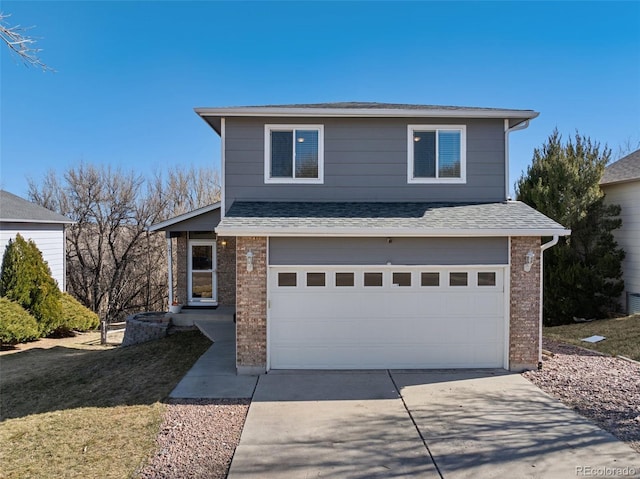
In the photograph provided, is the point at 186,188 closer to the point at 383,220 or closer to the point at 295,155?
the point at 295,155

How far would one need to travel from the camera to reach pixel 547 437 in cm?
499

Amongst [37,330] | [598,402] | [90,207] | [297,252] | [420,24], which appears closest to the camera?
[598,402]

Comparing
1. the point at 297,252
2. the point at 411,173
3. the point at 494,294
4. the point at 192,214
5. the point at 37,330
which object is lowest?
the point at 37,330

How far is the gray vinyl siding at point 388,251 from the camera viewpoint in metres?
7.66

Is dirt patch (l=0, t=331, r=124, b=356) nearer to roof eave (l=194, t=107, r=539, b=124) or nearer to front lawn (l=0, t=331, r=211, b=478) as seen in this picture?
front lawn (l=0, t=331, r=211, b=478)

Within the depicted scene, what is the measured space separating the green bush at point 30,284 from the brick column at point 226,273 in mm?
6628

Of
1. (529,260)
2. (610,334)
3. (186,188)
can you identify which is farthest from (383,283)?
(186,188)

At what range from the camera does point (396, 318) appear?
7793mm

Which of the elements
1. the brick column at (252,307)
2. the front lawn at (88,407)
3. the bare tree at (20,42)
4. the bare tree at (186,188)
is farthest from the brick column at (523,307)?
the bare tree at (186,188)

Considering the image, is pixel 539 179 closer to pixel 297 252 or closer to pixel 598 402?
pixel 598 402

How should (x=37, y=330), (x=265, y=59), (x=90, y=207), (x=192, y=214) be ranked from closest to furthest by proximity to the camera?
(x=192, y=214)
(x=37, y=330)
(x=265, y=59)
(x=90, y=207)

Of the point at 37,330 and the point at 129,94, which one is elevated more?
the point at 129,94

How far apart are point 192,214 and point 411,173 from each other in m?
5.93

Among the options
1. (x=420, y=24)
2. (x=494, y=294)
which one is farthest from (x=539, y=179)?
(x=494, y=294)
